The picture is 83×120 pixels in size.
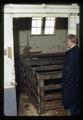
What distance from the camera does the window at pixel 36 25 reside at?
30.2 ft

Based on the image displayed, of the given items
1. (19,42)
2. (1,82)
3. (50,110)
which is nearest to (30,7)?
(1,82)

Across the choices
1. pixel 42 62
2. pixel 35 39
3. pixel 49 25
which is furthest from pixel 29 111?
pixel 49 25

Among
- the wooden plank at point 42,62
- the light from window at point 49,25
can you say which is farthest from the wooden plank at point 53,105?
the light from window at point 49,25

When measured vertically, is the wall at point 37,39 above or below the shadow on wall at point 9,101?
above

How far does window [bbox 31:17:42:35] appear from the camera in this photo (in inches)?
362

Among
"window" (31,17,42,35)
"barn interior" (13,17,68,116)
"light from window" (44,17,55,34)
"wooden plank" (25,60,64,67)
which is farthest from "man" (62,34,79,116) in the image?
"light from window" (44,17,55,34)

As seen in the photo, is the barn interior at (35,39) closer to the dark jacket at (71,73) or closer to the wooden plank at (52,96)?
the wooden plank at (52,96)

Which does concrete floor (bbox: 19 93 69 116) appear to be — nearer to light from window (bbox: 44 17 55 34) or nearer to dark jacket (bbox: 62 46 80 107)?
dark jacket (bbox: 62 46 80 107)

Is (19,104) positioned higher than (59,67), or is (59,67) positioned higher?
(59,67)

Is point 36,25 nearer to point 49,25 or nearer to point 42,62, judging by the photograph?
point 49,25

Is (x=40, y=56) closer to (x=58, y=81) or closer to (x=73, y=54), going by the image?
(x=58, y=81)

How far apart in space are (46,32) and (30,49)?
0.79 meters

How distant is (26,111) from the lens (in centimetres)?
622

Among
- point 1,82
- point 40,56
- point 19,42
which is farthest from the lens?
point 19,42
